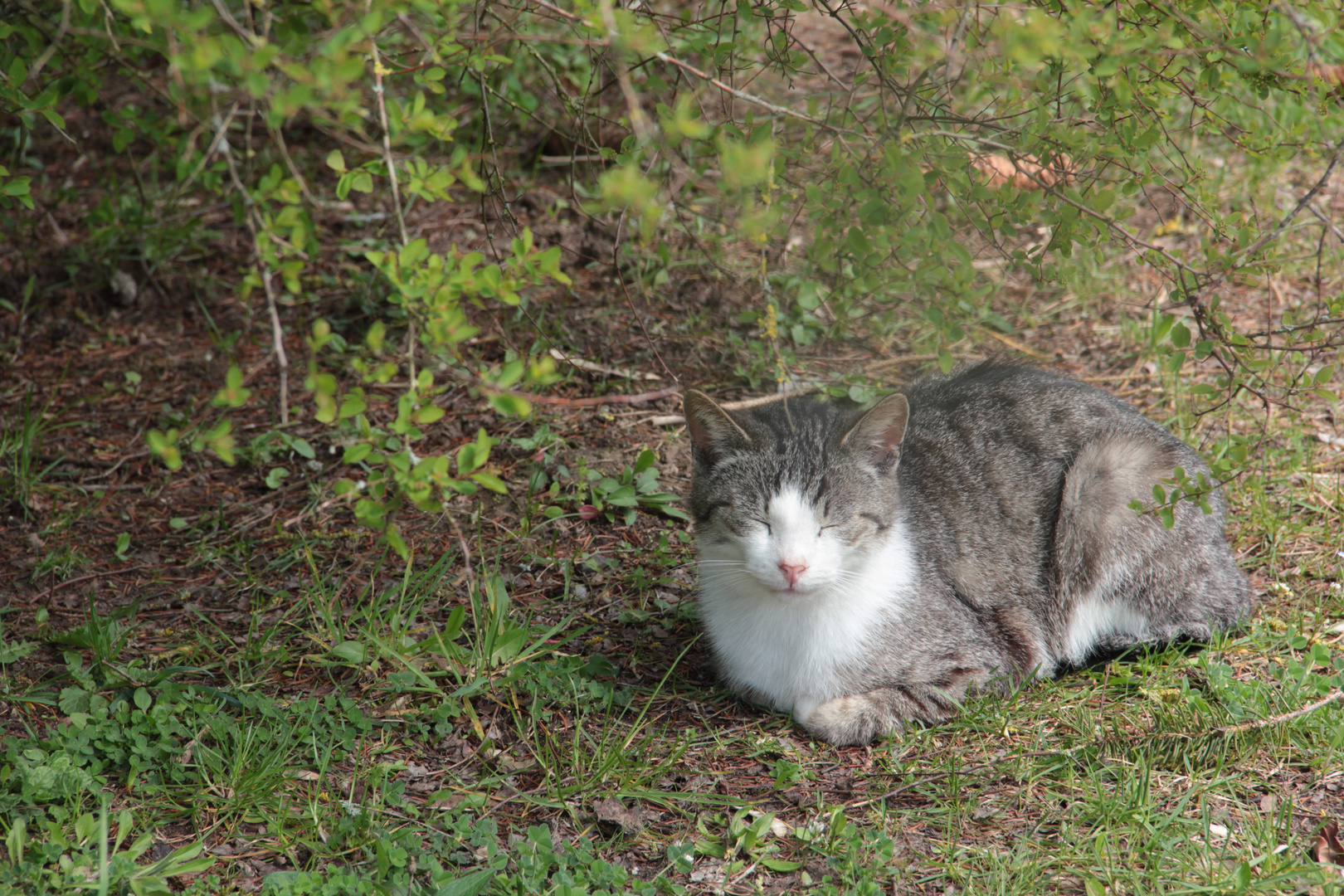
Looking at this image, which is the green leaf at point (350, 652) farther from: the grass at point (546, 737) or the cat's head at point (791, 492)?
the cat's head at point (791, 492)

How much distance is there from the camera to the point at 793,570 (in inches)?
131

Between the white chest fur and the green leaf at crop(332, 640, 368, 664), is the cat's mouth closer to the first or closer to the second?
the white chest fur

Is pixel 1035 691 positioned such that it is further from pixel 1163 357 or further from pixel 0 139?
pixel 0 139

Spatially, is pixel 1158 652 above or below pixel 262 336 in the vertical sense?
above

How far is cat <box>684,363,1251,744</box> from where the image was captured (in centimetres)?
350

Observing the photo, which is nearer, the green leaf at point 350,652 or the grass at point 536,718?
the grass at point 536,718

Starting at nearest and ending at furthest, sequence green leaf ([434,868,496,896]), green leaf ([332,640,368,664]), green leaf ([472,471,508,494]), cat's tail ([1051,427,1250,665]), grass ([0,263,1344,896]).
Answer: green leaf ([472,471,508,494]) → green leaf ([434,868,496,896]) → grass ([0,263,1344,896]) → green leaf ([332,640,368,664]) → cat's tail ([1051,427,1250,665])

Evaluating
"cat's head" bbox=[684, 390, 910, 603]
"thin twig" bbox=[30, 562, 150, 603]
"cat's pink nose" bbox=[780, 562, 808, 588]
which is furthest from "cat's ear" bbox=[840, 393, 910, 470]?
"thin twig" bbox=[30, 562, 150, 603]

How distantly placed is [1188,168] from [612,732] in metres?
2.58

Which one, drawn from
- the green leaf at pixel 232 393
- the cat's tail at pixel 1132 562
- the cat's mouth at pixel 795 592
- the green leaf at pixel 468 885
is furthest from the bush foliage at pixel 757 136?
the green leaf at pixel 468 885

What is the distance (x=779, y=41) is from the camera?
3449 mm

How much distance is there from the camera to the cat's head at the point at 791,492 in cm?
339

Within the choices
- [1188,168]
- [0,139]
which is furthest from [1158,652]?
[0,139]

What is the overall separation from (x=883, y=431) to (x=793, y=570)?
62cm
